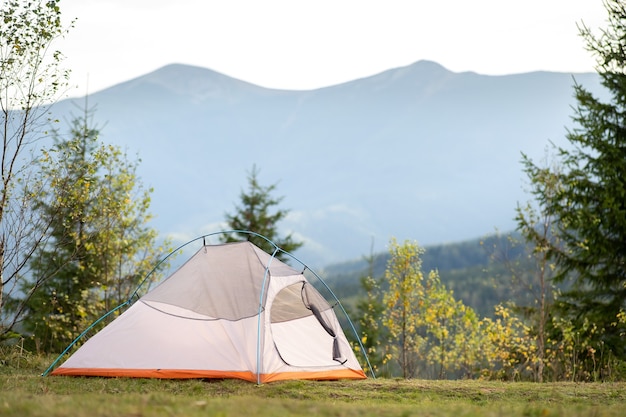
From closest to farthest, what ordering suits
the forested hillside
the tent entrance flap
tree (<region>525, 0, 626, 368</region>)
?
the tent entrance flap, tree (<region>525, 0, 626, 368</region>), the forested hillside

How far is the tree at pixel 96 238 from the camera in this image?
43.9 feet

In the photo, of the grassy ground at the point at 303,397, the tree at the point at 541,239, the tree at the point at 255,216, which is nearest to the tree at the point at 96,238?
the grassy ground at the point at 303,397

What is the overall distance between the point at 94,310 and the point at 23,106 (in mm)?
8092

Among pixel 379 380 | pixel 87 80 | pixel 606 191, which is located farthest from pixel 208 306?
pixel 606 191

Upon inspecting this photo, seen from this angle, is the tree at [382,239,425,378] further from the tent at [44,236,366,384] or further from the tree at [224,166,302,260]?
the tent at [44,236,366,384]

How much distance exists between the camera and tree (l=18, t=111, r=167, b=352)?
1338 cm

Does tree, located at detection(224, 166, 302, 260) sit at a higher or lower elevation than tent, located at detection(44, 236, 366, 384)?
higher

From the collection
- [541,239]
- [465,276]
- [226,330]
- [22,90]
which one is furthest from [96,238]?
[465,276]

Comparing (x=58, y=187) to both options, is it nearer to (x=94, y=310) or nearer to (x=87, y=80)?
(x=87, y=80)

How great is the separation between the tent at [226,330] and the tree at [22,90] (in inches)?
112

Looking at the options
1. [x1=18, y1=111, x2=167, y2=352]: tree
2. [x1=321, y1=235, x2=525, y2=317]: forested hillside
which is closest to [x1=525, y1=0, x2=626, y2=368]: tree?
[x1=321, y1=235, x2=525, y2=317]: forested hillside

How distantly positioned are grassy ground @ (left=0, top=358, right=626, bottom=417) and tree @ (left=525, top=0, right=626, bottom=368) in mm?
6757

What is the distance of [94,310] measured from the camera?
1869 centimetres

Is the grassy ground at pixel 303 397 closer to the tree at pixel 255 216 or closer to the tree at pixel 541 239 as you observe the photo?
the tree at pixel 541 239
